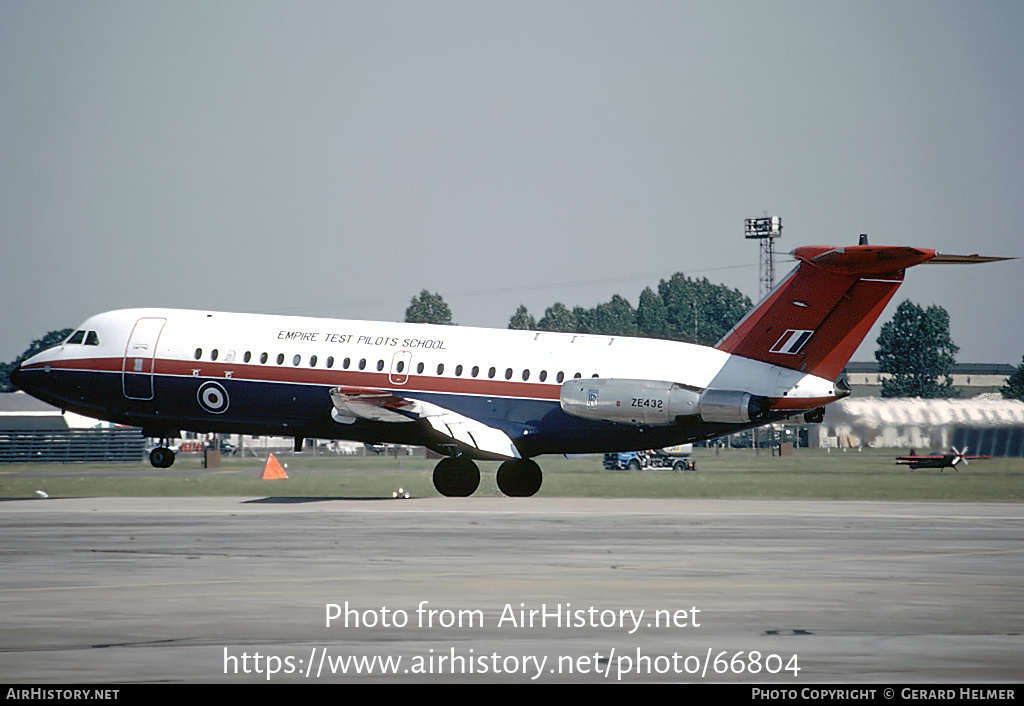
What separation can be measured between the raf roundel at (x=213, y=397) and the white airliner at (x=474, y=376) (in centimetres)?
4

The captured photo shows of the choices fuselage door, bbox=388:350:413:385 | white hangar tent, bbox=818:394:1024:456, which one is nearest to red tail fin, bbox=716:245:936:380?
fuselage door, bbox=388:350:413:385

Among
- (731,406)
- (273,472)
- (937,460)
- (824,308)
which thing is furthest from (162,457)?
(937,460)

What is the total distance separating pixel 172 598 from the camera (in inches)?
584

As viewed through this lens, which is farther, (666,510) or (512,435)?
(512,435)

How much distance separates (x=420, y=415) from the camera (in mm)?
35344

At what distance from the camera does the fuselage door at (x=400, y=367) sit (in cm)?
3581

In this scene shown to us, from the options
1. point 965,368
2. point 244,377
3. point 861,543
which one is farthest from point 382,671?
point 965,368

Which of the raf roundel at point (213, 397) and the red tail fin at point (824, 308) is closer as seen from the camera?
the red tail fin at point (824, 308)

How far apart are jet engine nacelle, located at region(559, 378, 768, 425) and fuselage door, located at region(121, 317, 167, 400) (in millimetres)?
12722

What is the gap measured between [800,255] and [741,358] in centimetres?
359

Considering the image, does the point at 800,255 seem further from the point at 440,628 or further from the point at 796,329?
the point at 440,628

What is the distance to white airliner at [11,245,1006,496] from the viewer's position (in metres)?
32.0

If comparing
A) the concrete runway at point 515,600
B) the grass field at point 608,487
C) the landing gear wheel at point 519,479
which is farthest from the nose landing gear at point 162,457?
the concrete runway at point 515,600

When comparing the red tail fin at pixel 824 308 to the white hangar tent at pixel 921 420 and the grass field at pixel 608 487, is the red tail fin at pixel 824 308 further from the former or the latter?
the white hangar tent at pixel 921 420
